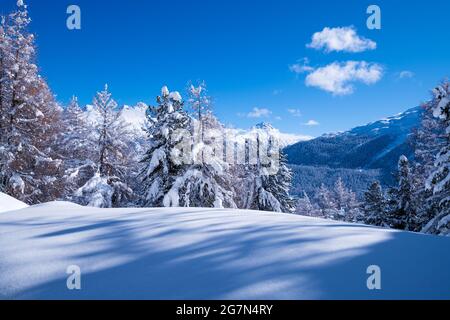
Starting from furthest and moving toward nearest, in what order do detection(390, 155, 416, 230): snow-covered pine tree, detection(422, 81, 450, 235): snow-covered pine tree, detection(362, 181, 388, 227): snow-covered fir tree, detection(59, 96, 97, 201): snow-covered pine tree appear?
detection(362, 181, 388, 227): snow-covered fir tree, detection(390, 155, 416, 230): snow-covered pine tree, detection(59, 96, 97, 201): snow-covered pine tree, detection(422, 81, 450, 235): snow-covered pine tree

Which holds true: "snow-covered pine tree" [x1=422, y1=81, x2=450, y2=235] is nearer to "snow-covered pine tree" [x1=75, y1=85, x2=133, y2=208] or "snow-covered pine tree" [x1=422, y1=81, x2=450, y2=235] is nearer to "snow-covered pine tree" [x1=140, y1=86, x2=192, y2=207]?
"snow-covered pine tree" [x1=140, y1=86, x2=192, y2=207]

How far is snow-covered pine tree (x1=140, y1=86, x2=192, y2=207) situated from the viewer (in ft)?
63.1

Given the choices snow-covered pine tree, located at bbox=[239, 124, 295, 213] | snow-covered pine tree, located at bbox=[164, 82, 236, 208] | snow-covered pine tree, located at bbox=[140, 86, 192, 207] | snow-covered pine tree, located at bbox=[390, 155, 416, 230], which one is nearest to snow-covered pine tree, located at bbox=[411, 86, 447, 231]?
snow-covered pine tree, located at bbox=[390, 155, 416, 230]

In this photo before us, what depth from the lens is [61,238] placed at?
12.5 ft

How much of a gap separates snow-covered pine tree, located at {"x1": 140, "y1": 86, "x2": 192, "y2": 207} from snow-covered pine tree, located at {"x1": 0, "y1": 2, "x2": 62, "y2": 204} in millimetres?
5481

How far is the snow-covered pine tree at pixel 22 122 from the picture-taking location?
16.5m

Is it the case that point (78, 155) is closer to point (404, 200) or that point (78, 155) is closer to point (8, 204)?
point (8, 204)

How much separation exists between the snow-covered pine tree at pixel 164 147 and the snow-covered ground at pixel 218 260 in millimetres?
14490

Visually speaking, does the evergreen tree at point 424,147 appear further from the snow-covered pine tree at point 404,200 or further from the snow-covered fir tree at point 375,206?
the snow-covered fir tree at point 375,206

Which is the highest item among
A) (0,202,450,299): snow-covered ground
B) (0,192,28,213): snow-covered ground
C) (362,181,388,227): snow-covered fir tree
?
(0,192,28,213): snow-covered ground

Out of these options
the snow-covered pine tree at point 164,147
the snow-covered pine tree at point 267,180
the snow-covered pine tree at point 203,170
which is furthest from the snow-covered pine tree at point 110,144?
the snow-covered pine tree at point 267,180
